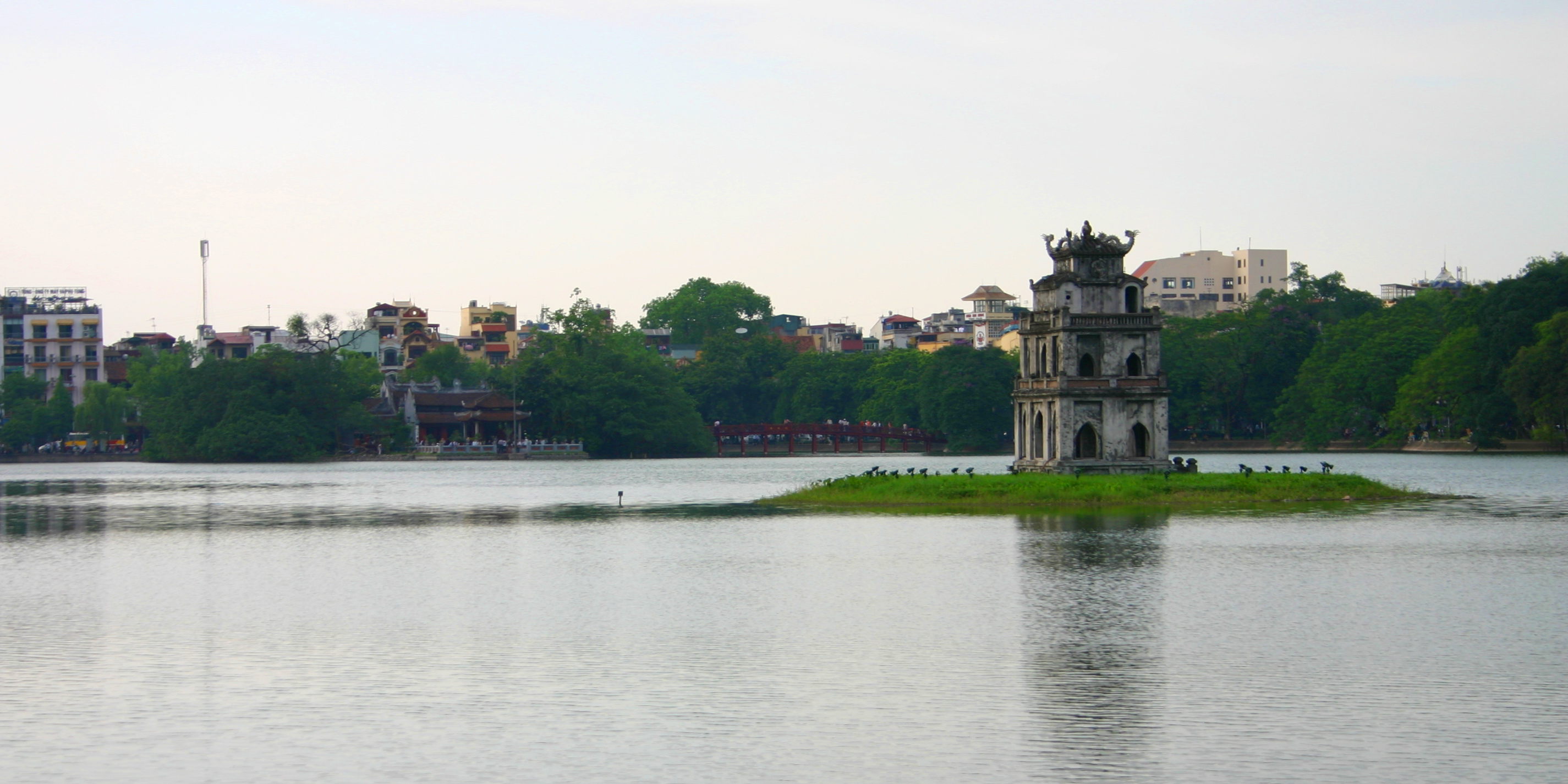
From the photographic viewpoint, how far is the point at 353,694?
92.4ft

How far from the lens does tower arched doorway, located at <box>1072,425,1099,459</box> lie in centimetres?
7288

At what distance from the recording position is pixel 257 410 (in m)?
155

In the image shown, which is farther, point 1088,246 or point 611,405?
point 611,405

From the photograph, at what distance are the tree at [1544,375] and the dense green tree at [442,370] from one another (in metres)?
115

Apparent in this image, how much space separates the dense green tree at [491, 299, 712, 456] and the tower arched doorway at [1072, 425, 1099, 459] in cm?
9001

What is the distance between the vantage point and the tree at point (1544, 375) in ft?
359

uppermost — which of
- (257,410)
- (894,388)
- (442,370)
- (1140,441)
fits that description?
(442,370)

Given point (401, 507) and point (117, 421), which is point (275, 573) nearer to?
point (401, 507)

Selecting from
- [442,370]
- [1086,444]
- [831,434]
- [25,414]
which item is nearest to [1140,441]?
[1086,444]

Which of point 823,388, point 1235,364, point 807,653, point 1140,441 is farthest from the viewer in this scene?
point 823,388

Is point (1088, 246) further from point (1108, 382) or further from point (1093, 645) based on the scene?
point (1093, 645)

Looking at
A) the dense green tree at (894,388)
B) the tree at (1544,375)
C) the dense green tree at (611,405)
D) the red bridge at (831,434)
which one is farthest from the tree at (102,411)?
the tree at (1544,375)

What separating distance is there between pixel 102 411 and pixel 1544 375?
13587 centimetres

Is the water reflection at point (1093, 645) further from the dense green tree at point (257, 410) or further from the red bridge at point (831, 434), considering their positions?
the dense green tree at point (257, 410)
